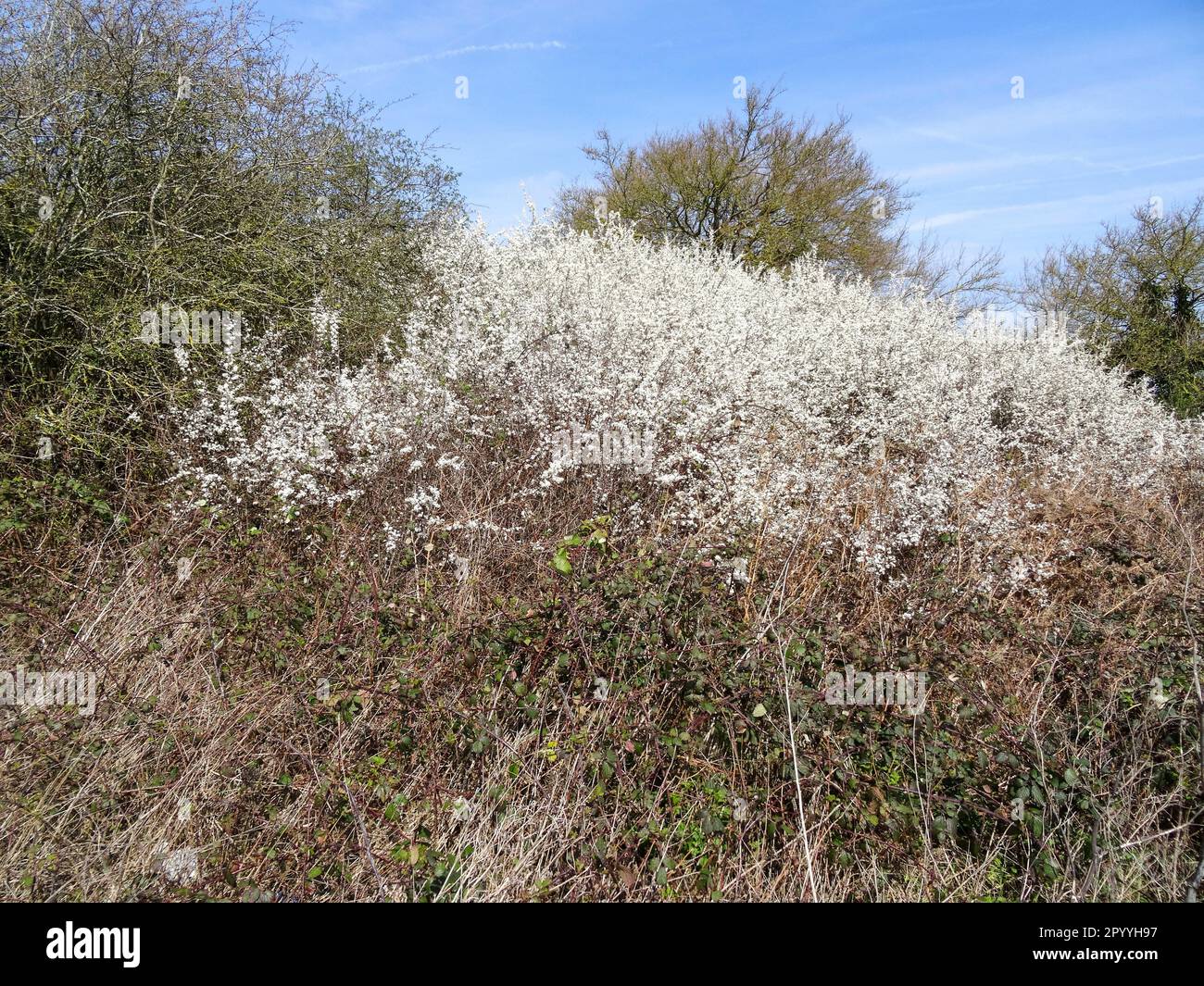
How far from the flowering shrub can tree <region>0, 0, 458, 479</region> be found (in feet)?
2.07

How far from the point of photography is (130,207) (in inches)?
216

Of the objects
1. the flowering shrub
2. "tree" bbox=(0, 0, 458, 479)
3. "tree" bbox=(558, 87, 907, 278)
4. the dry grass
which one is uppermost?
"tree" bbox=(558, 87, 907, 278)

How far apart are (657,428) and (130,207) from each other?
4.82m

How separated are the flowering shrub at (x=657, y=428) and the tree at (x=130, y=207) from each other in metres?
0.63

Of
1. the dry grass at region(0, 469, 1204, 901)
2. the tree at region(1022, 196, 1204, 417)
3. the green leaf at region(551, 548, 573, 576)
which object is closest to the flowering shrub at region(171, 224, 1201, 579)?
the dry grass at region(0, 469, 1204, 901)

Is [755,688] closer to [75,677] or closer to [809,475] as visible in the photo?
[809,475]

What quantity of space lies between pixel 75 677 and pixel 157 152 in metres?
4.74

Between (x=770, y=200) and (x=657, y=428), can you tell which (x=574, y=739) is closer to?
(x=657, y=428)

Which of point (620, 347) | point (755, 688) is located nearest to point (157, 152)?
point (620, 347)

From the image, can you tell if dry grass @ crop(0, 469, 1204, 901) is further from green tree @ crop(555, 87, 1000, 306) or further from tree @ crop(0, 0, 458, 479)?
green tree @ crop(555, 87, 1000, 306)

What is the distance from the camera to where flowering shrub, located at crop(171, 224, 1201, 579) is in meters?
4.56

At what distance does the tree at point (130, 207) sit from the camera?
A: 4805 millimetres

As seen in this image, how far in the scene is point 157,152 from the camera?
568cm

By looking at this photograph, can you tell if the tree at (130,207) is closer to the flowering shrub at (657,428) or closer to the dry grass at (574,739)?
the flowering shrub at (657,428)
